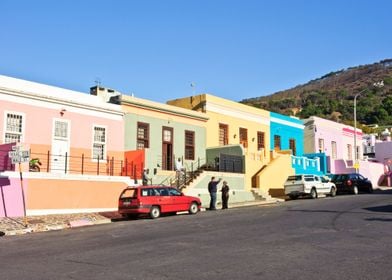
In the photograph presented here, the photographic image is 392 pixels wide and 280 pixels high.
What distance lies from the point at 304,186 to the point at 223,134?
267 inches

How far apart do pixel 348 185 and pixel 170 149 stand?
1397 cm

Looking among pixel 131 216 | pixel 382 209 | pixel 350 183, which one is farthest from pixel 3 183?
pixel 350 183

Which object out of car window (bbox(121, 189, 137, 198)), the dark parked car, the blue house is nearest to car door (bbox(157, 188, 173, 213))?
car window (bbox(121, 189, 137, 198))

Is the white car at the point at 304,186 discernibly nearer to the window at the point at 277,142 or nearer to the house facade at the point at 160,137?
the house facade at the point at 160,137

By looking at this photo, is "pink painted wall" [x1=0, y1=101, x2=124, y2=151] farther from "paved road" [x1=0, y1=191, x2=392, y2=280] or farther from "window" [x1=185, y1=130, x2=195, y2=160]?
"paved road" [x1=0, y1=191, x2=392, y2=280]

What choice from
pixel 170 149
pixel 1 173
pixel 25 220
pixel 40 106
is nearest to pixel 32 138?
pixel 40 106

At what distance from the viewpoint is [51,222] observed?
66.6ft

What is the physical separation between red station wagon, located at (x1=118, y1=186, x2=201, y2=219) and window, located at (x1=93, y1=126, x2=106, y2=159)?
4.87m

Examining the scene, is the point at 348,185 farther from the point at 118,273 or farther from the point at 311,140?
the point at 118,273

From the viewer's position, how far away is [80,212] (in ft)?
77.8

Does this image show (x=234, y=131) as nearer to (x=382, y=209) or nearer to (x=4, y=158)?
(x=382, y=209)

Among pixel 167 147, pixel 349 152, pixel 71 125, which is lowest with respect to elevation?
pixel 167 147

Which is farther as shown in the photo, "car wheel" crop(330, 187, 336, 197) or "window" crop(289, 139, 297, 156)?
"window" crop(289, 139, 297, 156)

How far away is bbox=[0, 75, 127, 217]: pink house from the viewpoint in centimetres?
2222
